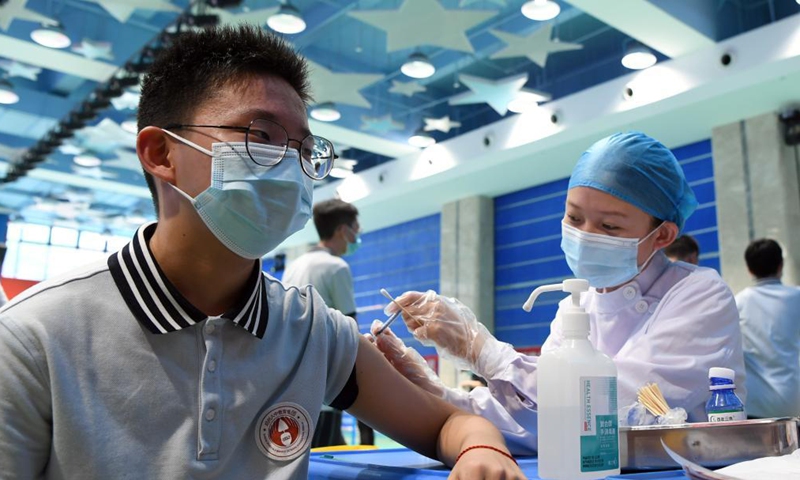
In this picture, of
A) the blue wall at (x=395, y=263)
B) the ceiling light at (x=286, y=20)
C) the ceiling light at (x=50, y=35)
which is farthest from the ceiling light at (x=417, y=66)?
the blue wall at (x=395, y=263)

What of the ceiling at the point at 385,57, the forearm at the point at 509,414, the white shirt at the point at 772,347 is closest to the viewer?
the forearm at the point at 509,414

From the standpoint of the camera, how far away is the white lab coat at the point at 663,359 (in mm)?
1302

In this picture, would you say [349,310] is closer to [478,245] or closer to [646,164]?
[646,164]

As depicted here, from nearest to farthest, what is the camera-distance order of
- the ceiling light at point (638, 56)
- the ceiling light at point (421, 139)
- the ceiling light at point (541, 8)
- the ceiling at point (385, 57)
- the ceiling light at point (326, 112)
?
the ceiling light at point (541, 8), the ceiling at point (385, 57), the ceiling light at point (638, 56), the ceiling light at point (326, 112), the ceiling light at point (421, 139)

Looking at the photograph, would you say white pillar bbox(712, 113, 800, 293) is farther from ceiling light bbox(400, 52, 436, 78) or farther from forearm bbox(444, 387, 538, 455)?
forearm bbox(444, 387, 538, 455)

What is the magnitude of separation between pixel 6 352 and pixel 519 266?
947 cm

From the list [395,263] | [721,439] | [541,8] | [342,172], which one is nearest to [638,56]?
[541,8]

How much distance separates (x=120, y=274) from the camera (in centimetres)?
100

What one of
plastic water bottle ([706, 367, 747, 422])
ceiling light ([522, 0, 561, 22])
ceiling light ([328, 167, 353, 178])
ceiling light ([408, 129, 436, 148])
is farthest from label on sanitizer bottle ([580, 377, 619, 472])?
ceiling light ([328, 167, 353, 178])

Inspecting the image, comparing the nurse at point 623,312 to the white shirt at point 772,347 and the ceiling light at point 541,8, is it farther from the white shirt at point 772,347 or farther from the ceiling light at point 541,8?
the ceiling light at point 541,8

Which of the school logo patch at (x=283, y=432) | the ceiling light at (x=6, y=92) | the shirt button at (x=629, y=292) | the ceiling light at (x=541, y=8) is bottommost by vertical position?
the school logo patch at (x=283, y=432)

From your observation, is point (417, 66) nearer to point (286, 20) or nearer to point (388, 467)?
point (286, 20)

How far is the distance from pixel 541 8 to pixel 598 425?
5.78 metres

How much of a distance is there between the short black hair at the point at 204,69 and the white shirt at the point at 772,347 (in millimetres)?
2920
